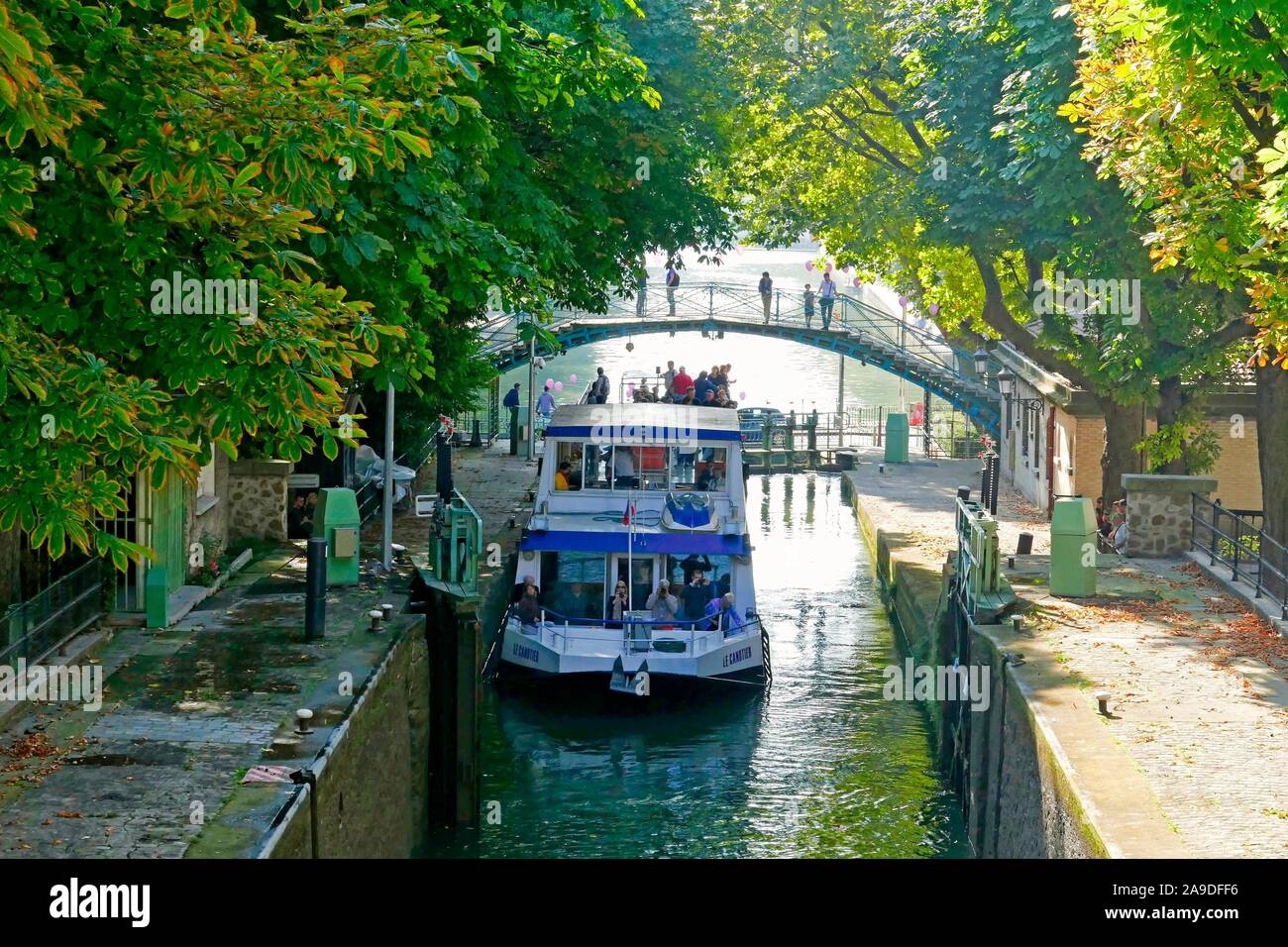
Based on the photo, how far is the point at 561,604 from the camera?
25.6 metres

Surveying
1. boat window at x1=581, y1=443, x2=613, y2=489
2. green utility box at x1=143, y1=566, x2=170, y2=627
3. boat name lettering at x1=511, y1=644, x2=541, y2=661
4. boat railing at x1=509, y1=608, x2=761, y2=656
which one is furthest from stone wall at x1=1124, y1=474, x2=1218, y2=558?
green utility box at x1=143, y1=566, x2=170, y2=627

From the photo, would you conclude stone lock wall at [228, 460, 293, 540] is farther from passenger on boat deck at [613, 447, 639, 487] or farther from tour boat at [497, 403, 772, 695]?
passenger on boat deck at [613, 447, 639, 487]

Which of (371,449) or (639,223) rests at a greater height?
(639,223)

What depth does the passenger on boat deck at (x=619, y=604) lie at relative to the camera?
81.2 feet

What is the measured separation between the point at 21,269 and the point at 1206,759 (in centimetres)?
1027

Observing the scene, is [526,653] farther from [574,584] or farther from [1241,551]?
[1241,551]

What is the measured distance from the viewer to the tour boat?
24.2 meters

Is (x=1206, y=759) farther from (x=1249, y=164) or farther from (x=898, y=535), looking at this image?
(x=898, y=535)

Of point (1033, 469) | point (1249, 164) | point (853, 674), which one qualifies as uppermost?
point (1249, 164)

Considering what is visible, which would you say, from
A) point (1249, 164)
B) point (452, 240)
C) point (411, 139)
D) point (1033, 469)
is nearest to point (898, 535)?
point (1033, 469)

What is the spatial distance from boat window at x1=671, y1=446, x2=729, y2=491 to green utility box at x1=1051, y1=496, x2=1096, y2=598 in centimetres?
658

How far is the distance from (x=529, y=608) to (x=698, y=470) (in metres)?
3.97

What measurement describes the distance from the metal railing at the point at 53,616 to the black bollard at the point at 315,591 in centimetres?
221
